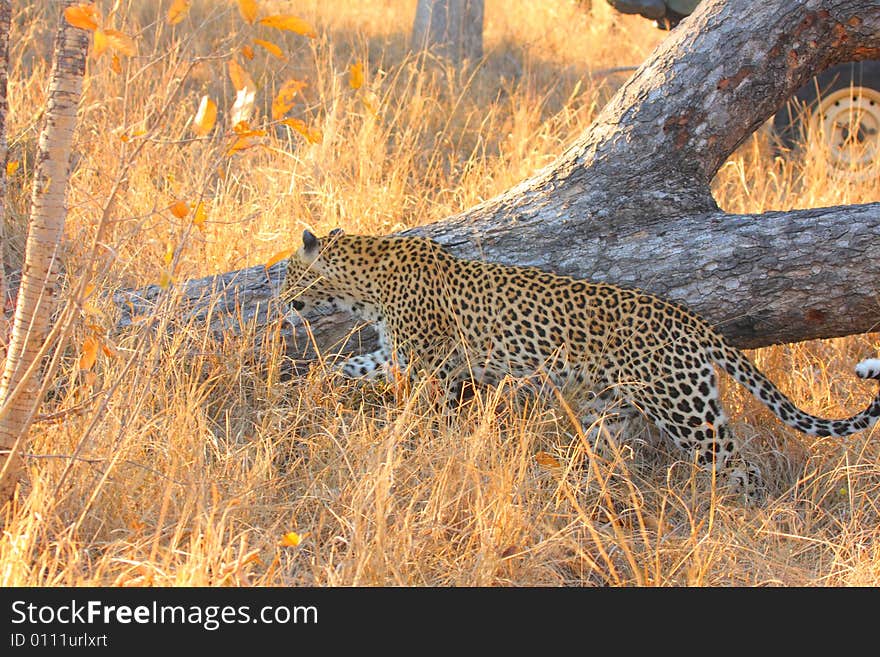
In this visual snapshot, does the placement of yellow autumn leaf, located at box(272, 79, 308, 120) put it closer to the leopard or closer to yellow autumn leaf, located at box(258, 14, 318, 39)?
yellow autumn leaf, located at box(258, 14, 318, 39)

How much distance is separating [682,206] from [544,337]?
1.03m

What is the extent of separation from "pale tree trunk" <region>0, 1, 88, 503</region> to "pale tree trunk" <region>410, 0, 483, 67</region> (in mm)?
6927

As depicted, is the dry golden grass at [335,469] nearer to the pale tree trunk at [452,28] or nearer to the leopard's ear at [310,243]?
the leopard's ear at [310,243]

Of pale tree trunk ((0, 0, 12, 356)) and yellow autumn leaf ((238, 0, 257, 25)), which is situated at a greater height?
yellow autumn leaf ((238, 0, 257, 25))

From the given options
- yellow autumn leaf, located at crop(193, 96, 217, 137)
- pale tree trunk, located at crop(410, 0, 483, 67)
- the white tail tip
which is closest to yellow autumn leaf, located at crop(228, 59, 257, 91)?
yellow autumn leaf, located at crop(193, 96, 217, 137)

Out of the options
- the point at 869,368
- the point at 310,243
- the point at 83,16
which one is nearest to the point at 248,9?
the point at 83,16

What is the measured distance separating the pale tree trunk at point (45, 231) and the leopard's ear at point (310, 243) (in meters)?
1.78

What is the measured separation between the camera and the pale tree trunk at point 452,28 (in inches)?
396

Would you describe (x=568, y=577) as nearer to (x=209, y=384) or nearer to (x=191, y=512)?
(x=191, y=512)

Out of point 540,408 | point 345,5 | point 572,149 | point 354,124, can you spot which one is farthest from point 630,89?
point 345,5

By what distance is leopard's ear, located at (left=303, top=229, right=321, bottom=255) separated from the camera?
16.4ft

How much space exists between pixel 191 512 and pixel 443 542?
0.87 m

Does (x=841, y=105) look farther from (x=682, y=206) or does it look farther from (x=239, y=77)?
(x=239, y=77)

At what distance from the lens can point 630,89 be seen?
5203 millimetres
